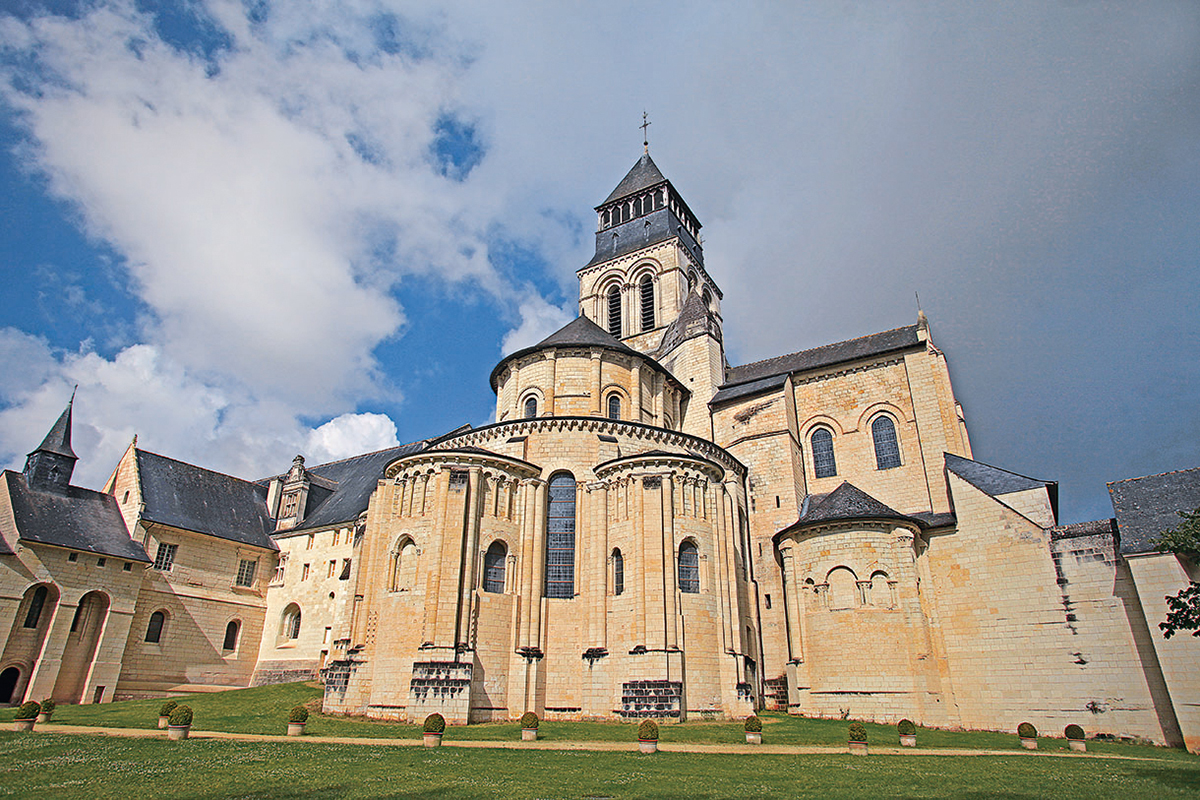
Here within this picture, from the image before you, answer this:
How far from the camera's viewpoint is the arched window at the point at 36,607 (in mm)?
29406

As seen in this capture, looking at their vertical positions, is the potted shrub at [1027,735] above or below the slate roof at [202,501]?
below

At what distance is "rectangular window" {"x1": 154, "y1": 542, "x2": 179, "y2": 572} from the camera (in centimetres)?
3509

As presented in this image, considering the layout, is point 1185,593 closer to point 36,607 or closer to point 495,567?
point 495,567

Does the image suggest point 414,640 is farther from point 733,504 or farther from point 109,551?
point 109,551

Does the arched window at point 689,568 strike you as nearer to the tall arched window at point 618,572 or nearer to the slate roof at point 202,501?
the tall arched window at point 618,572

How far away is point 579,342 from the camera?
29.8 metres

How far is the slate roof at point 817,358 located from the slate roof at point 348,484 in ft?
61.1

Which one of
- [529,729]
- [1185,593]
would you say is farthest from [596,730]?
[1185,593]

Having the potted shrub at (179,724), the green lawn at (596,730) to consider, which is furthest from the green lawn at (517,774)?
the green lawn at (596,730)

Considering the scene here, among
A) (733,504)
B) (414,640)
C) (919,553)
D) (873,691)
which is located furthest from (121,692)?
(919,553)

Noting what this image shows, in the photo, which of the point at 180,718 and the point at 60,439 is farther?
the point at 60,439

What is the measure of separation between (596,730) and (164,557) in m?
28.6

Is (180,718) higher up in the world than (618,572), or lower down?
lower down

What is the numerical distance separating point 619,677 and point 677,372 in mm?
18243
